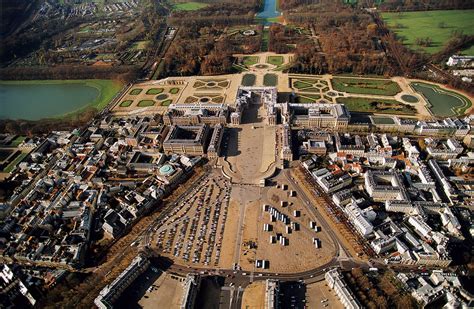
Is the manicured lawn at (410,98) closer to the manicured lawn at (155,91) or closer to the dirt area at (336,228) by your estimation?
the dirt area at (336,228)

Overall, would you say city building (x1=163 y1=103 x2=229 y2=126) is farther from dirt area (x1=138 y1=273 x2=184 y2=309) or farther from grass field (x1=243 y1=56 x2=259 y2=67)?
dirt area (x1=138 y1=273 x2=184 y2=309)

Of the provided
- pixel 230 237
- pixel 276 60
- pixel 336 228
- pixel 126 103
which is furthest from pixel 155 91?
pixel 336 228

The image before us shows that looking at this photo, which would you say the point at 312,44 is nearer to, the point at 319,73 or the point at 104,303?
the point at 319,73

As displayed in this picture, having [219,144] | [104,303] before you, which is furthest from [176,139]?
[104,303]

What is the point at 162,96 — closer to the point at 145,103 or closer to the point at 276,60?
the point at 145,103

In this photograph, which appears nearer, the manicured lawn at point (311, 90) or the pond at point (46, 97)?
the manicured lawn at point (311, 90)

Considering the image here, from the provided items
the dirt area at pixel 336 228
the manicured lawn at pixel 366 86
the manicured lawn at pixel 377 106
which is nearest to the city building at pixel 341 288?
the dirt area at pixel 336 228

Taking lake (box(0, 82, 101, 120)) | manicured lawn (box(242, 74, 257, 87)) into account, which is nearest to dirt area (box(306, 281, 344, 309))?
manicured lawn (box(242, 74, 257, 87))
